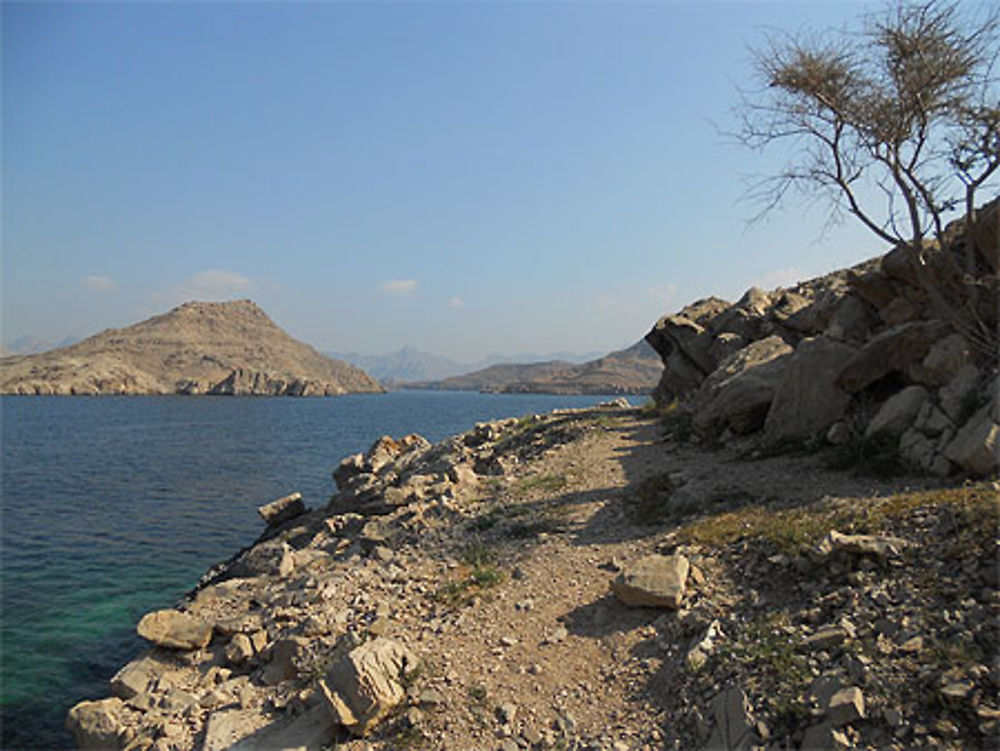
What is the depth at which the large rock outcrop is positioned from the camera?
11453 millimetres

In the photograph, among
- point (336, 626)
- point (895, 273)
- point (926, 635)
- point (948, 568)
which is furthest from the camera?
point (895, 273)

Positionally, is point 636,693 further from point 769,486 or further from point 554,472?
Answer: point 554,472

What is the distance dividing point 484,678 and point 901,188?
43.8ft

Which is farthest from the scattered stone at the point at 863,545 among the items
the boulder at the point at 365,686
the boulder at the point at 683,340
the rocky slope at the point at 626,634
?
the boulder at the point at 683,340

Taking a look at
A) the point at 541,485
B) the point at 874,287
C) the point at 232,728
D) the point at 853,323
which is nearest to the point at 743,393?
the point at 853,323

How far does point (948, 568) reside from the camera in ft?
23.6

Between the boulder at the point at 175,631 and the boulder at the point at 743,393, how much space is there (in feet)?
43.7

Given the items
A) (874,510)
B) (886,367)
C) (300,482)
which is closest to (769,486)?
(874,510)

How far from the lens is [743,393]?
17.0 meters

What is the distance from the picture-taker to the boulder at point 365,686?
7469mm

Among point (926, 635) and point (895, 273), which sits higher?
point (895, 273)

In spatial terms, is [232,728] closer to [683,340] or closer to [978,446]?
[978,446]

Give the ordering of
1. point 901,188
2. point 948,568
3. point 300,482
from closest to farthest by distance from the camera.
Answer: point 948,568, point 901,188, point 300,482

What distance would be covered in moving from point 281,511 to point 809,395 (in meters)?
19.3
